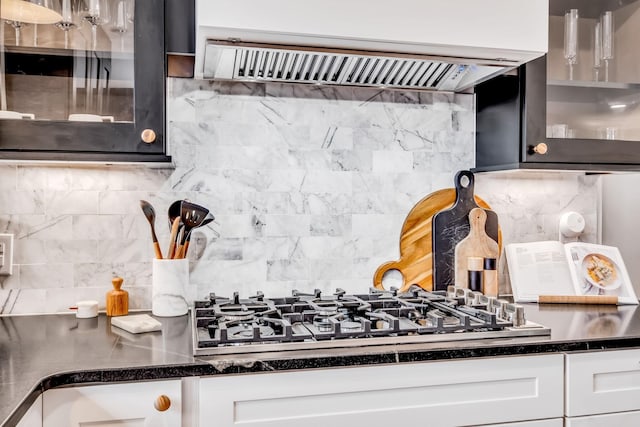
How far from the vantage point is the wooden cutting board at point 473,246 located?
1.99m

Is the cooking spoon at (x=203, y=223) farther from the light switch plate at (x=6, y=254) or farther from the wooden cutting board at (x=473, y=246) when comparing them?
the wooden cutting board at (x=473, y=246)

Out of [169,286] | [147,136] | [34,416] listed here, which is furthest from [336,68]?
[34,416]

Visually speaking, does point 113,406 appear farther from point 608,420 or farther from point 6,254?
point 608,420

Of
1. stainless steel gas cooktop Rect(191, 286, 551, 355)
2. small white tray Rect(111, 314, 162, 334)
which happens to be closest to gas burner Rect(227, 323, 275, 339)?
stainless steel gas cooktop Rect(191, 286, 551, 355)

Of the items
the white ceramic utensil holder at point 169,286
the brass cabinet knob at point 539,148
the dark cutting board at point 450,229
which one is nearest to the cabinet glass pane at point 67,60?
the white ceramic utensil holder at point 169,286

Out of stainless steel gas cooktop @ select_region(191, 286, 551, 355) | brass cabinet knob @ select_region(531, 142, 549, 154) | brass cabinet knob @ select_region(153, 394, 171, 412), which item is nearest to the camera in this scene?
brass cabinet knob @ select_region(153, 394, 171, 412)

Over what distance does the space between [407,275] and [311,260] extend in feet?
1.23

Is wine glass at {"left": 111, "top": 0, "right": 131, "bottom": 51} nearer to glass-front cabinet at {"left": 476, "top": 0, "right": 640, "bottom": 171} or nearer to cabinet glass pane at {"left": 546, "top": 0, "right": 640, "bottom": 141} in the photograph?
glass-front cabinet at {"left": 476, "top": 0, "right": 640, "bottom": 171}

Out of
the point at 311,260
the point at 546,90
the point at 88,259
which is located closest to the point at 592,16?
the point at 546,90

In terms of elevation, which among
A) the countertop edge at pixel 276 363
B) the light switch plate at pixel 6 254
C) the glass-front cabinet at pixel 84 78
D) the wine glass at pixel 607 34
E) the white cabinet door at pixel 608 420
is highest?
the wine glass at pixel 607 34

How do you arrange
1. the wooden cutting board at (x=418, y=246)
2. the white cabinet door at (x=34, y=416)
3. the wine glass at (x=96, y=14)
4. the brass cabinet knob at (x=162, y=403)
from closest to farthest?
the white cabinet door at (x=34, y=416) → the brass cabinet knob at (x=162, y=403) → the wine glass at (x=96, y=14) → the wooden cutting board at (x=418, y=246)

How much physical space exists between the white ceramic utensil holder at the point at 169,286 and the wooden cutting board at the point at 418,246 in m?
0.74

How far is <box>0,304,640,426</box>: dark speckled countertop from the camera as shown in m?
1.12

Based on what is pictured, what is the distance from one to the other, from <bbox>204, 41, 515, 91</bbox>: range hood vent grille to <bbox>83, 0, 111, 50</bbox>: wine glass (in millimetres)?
301
